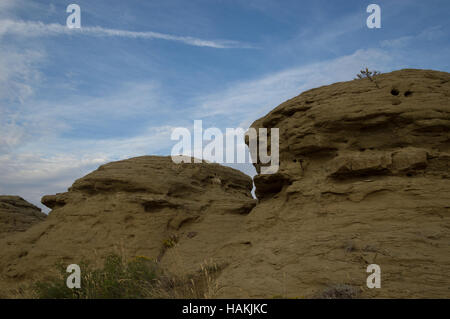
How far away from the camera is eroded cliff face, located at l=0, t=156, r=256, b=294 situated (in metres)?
9.48

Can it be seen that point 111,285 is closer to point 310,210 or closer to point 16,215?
point 310,210

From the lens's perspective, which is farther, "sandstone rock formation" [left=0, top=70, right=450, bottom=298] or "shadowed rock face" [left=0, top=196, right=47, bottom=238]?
"shadowed rock face" [left=0, top=196, right=47, bottom=238]

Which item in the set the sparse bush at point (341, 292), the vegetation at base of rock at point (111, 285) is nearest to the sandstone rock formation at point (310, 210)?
the sparse bush at point (341, 292)

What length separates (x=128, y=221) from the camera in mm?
10227

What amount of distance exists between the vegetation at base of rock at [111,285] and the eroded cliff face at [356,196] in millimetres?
1441

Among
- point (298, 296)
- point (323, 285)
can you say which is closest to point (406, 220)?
point (323, 285)

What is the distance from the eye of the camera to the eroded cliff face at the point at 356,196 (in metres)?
5.22

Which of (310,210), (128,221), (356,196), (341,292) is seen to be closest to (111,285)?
(341,292)

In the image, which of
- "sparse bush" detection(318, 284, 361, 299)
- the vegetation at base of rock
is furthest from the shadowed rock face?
"sparse bush" detection(318, 284, 361, 299)

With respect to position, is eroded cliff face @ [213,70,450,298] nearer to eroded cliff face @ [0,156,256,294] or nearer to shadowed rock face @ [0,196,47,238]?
eroded cliff face @ [0,156,256,294]

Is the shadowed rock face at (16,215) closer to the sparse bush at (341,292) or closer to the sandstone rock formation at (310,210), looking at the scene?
the sandstone rock formation at (310,210)

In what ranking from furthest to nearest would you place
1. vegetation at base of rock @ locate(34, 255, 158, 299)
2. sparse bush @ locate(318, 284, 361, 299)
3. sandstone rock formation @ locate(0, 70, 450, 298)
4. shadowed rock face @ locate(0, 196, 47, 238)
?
shadowed rock face @ locate(0, 196, 47, 238) → vegetation at base of rock @ locate(34, 255, 158, 299) → sandstone rock formation @ locate(0, 70, 450, 298) → sparse bush @ locate(318, 284, 361, 299)

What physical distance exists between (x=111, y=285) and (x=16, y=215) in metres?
10.8

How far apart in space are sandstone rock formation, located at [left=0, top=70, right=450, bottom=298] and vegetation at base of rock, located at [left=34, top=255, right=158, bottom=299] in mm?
1373
